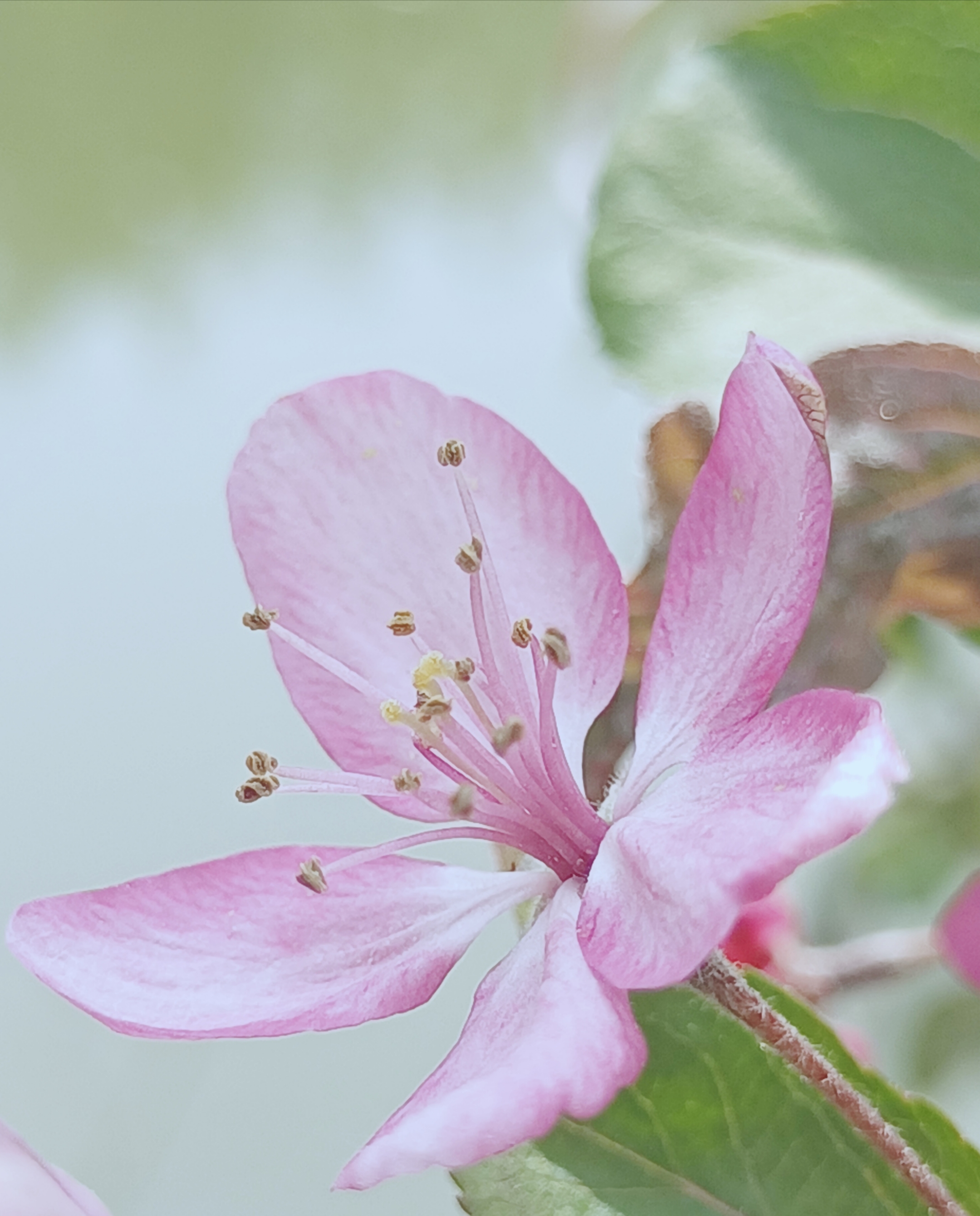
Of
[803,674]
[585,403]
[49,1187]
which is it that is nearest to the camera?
[49,1187]

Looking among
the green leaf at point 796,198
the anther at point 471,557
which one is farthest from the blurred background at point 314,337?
the anther at point 471,557

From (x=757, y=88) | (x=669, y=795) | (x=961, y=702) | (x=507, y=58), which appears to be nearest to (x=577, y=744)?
(x=669, y=795)

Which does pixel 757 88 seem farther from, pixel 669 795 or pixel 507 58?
pixel 507 58

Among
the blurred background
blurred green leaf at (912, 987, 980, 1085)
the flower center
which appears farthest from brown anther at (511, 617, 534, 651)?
blurred green leaf at (912, 987, 980, 1085)

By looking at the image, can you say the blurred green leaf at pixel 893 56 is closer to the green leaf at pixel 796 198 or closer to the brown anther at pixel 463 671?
the green leaf at pixel 796 198

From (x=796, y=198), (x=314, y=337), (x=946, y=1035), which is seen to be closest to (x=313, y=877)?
(x=796, y=198)

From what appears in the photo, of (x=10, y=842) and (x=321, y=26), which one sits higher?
(x=321, y=26)
